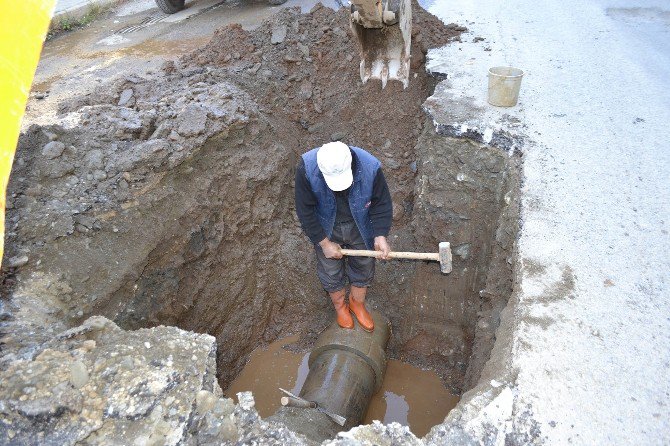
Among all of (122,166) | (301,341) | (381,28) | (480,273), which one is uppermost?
(381,28)

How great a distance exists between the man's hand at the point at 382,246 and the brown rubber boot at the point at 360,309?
2.28 ft

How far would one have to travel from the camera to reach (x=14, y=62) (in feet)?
4.14

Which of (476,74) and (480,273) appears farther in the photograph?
(476,74)

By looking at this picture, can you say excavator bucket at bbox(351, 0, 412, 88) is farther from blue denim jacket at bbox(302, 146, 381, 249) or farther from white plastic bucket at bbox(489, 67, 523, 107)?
blue denim jacket at bbox(302, 146, 381, 249)

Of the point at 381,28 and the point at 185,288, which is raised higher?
the point at 381,28

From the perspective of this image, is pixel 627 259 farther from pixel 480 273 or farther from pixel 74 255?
pixel 74 255

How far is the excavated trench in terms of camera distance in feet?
10.7

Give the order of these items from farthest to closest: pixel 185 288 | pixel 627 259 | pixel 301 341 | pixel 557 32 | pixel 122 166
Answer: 1. pixel 557 32
2. pixel 301 341
3. pixel 185 288
4. pixel 122 166
5. pixel 627 259

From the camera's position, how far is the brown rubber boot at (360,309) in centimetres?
401

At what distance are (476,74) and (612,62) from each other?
149 centimetres

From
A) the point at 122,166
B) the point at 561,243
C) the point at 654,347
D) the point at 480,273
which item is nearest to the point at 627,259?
the point at 561,243

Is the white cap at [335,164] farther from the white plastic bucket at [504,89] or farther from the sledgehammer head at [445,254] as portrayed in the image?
the white plastic bucket at [504,89]

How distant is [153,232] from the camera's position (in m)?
3.57

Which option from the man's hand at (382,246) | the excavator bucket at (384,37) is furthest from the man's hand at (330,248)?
the excavator bucket at (384,37)
